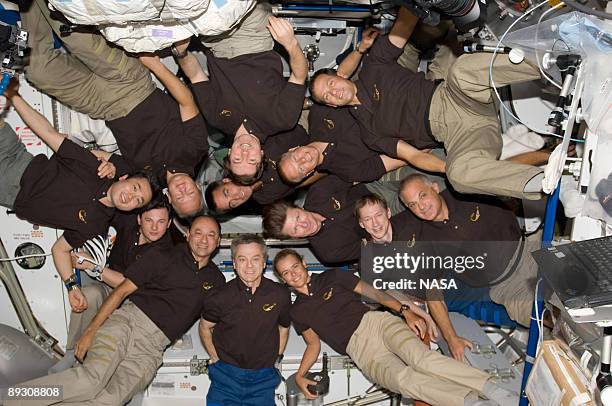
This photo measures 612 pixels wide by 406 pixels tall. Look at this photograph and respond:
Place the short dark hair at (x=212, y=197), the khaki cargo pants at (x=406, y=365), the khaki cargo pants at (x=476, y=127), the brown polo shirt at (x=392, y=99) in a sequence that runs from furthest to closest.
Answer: the short dark hair at (x=212, y=197), the brown polo shirt at (x=392, y=99), the khaki cargo pants at (x=406, y=365), the khaki cargo pants at (x=476, y=127)

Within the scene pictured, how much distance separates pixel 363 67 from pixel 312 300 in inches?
54.8

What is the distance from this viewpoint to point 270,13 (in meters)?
3.71

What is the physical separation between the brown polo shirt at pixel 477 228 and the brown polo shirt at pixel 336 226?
42cm

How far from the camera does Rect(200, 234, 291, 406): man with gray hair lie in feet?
12.8

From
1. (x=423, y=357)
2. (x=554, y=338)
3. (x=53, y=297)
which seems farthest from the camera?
(x=53, y=297)

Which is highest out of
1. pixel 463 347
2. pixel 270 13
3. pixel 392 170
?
pixel 270 13

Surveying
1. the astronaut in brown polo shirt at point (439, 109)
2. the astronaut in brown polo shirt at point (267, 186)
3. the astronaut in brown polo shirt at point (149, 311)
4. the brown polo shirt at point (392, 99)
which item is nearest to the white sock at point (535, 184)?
the astronaut in brown polo shirt at point (439, 109)

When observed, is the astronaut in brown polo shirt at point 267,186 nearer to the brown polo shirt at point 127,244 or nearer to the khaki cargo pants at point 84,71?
the brown polo shirt at point 127,244

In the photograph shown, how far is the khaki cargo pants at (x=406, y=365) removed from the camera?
3.45m

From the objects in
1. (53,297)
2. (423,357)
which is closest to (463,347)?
(423,357)

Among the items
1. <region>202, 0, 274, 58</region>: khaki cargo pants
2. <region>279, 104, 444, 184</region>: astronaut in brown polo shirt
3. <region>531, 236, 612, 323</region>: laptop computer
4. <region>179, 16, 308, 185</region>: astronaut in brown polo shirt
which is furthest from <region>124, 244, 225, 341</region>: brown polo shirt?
<region>531, 236, 612, 323</region>: laptop computer

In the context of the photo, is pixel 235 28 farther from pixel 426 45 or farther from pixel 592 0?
pixel 592 0

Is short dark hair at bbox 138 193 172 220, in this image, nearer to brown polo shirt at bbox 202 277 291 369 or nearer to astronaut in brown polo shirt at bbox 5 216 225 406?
astronaut in brown polo shirt at bbox 5 216 225 406

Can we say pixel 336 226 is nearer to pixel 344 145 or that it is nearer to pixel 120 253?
pixel 344 145
